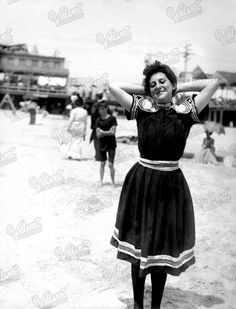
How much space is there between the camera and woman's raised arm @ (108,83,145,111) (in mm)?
2820

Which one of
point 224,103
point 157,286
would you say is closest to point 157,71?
point 157,286

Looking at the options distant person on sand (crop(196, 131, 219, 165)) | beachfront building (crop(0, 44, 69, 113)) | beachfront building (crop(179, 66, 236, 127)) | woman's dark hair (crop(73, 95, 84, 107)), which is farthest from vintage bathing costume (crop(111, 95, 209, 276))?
beachfront building (crop(0, 44, 69, 113))

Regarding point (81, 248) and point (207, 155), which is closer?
point (81, 248)

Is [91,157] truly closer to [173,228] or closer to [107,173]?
Answer: [107,173]

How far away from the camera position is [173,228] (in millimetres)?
2719

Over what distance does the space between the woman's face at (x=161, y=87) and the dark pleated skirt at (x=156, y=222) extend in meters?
0.49

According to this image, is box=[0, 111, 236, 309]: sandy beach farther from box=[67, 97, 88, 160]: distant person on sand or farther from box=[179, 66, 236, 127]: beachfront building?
box=[179, 66, 236, 127]: beachfront building

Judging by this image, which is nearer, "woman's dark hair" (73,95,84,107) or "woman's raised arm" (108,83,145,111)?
"woman's raised arm" (108,83,145,111)

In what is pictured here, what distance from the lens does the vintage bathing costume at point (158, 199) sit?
107 inches

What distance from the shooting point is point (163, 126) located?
8.91 ft

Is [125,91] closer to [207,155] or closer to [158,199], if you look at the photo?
[158,199]

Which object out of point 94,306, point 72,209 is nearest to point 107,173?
point 72,209

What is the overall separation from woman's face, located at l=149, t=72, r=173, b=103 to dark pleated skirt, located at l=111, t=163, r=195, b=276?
49 cm

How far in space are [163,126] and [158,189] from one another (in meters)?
0.42
